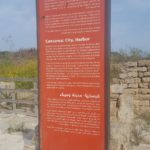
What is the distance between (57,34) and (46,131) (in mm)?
1180

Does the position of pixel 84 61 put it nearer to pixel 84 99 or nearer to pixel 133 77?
pixel 84 99

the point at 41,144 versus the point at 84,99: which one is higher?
the point at 84,99

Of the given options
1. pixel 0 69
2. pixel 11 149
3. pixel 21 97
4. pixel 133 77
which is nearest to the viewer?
pixel 11 149

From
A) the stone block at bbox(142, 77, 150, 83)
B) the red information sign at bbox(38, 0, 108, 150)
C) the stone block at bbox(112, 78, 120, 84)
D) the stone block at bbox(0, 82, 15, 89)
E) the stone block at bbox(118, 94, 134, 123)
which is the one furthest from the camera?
the stone block at bbox(0, 82, 15, 89)

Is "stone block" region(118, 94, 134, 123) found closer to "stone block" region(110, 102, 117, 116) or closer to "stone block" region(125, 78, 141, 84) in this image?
"stone block" region(110, 102, 117, 116)

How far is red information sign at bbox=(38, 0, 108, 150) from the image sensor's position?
15.1 ft

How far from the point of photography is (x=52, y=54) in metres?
4.96

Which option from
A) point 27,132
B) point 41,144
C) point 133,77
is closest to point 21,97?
point 133,77

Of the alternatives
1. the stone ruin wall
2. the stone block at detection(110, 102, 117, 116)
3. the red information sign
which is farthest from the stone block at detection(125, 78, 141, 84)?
the red information sign

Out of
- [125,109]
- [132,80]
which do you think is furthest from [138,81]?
[125,109]

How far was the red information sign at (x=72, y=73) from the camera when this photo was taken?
4598 mm

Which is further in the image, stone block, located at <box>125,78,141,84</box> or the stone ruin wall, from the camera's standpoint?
stone block, located at <box>125,78,141,84</box>

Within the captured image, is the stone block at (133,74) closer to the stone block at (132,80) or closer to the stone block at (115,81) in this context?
the stone block at (132,80)

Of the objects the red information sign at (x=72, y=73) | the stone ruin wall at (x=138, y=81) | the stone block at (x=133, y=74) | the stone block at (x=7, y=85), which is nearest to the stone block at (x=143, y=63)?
the stone ruin wall at (x=138, y=81)
